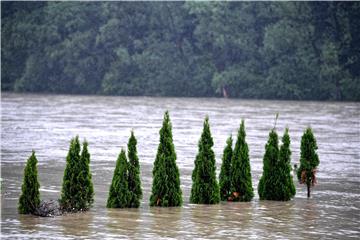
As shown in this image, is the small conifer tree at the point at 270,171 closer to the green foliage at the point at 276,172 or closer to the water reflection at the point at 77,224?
the green foliage at the point at 276,172

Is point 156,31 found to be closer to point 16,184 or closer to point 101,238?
point 16,184

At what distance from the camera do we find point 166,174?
17609 mm

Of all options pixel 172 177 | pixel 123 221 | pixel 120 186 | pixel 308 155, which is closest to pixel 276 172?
pixel 308 155

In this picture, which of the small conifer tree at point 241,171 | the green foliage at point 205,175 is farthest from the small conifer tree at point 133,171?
the small conifer tree at point 241,171

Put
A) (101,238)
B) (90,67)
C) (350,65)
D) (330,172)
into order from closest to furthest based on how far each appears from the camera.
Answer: (101,238) → (330,172) → (350,65) → (90,67)

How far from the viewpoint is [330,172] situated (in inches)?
1062

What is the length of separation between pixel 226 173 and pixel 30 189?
14.7 ft

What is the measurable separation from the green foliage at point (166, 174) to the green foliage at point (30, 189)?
98.9 inches

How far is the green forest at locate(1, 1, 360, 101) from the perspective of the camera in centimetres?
8919

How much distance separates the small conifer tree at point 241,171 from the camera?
61.0ft

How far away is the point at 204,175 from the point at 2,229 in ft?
15.2

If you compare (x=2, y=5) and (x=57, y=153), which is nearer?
(x=57, y=153)

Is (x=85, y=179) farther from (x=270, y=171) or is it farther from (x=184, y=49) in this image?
(x=184, y=49)

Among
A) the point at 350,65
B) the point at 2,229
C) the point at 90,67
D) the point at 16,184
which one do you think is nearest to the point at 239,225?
the point at 2,229
